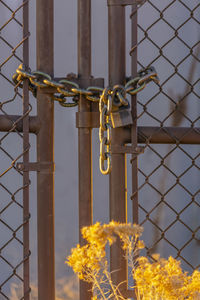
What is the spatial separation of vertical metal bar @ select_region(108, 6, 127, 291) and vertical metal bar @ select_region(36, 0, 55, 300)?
0.45 feet

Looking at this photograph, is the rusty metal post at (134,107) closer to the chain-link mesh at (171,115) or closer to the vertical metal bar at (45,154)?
Answer: the vertical metal bar at (45,154)

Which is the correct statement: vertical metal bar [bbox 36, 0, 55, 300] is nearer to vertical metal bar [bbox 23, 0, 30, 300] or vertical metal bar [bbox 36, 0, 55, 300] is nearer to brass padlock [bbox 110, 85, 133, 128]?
vertical metal bar [bbox 23, 0, 30, 300]

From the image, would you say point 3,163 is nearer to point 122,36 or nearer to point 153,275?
point 122,36

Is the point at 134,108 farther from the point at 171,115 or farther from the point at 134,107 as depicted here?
the point at 171,115

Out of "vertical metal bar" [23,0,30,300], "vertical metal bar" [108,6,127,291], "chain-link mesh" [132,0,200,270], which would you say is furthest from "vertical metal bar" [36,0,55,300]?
"chain-link mesh" [132,0,200,270]

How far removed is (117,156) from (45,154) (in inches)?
6.4

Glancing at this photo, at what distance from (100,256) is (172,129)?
509 millimetres

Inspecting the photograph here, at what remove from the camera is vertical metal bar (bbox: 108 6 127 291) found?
112 centimetres

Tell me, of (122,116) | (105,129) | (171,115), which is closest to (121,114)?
(122,116)

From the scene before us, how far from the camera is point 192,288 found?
68 centimetres

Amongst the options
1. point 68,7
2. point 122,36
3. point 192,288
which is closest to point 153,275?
point 192,288

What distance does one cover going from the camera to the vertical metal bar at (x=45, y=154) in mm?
1120

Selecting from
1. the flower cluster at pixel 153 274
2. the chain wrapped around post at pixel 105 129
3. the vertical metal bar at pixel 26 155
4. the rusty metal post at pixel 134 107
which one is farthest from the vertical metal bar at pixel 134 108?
the flower cluster at pixel 153 274

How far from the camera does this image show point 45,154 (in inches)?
44.2
